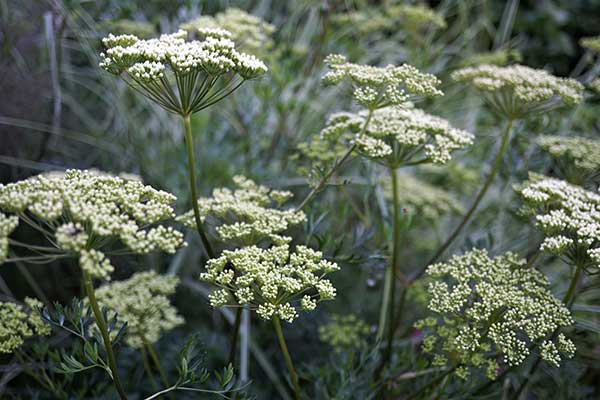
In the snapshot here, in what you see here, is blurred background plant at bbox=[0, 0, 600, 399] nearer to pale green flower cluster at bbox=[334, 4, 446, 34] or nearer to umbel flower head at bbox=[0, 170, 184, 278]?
pale green flower cluster at bbox=[334, 4, 446, 34]

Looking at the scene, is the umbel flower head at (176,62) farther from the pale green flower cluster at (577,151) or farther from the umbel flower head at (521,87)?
the pale green flower cluster at (577,151)

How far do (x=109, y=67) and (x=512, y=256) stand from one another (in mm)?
1112

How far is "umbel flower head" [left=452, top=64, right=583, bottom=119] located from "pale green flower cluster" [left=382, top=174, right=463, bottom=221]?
0.52 metres

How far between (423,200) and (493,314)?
0.97m

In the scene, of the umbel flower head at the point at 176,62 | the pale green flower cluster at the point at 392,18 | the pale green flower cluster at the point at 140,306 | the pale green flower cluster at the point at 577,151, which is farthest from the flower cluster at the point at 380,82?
the pale green flower cluster at the point at 392,18

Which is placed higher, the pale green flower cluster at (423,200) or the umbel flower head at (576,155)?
the umbel flower head at (576,155)

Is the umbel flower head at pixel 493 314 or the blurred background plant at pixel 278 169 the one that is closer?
the umbel flower head at pixel 493 314

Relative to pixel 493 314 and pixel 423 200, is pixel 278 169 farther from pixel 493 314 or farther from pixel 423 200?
pixel 493 314

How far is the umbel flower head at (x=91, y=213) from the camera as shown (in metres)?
0.99

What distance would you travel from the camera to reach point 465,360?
1.30 meters

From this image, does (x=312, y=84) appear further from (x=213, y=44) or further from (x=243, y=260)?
(x=243, y=260)

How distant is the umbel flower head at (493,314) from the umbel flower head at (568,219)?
0.37ft

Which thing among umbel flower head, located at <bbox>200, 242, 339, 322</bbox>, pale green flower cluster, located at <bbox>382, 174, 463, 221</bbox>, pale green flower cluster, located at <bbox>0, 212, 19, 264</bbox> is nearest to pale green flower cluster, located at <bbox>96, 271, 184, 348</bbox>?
umbel flower head, located at <bbox>200, 242, 339, 322</bbox>

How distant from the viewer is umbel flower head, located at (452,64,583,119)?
5.23 ft
